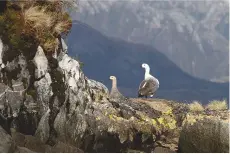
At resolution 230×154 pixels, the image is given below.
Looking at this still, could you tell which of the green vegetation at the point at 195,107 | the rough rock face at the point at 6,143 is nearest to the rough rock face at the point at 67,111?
the rough rock face at the point at 6,143

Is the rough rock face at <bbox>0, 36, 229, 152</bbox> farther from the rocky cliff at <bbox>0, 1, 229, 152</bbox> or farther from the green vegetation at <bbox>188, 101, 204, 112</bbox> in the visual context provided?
the green vegetation at <bbox>188, 101, 204, 112</bbox>

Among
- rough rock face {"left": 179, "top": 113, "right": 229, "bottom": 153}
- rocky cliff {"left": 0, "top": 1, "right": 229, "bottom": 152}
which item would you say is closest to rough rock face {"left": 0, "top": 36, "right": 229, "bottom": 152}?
rocky cliff {"left": 0, "top": 1, "right": 229, "bottom": 152}

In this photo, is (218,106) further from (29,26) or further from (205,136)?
(29,26)

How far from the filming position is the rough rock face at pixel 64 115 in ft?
58.3

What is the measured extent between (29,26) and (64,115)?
3448 millimetres

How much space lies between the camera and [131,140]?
2122cm

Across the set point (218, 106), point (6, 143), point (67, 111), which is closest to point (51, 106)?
point (67, 111)

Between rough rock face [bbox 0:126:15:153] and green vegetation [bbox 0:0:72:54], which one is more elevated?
green vegetation [bbox 0:0:72:54]

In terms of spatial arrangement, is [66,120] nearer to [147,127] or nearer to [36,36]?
[36,36]

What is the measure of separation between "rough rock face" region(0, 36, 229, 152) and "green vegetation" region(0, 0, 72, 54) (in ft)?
1.24

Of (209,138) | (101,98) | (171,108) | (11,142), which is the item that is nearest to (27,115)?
(11,142)

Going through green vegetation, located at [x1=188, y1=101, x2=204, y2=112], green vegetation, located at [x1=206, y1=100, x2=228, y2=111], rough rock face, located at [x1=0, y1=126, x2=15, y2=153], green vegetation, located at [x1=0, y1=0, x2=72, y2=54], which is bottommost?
rough rock face, located at [x1=0, y1=126, x2=15, y2=153]

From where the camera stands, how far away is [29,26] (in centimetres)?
1895

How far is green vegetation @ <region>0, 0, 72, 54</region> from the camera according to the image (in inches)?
739
